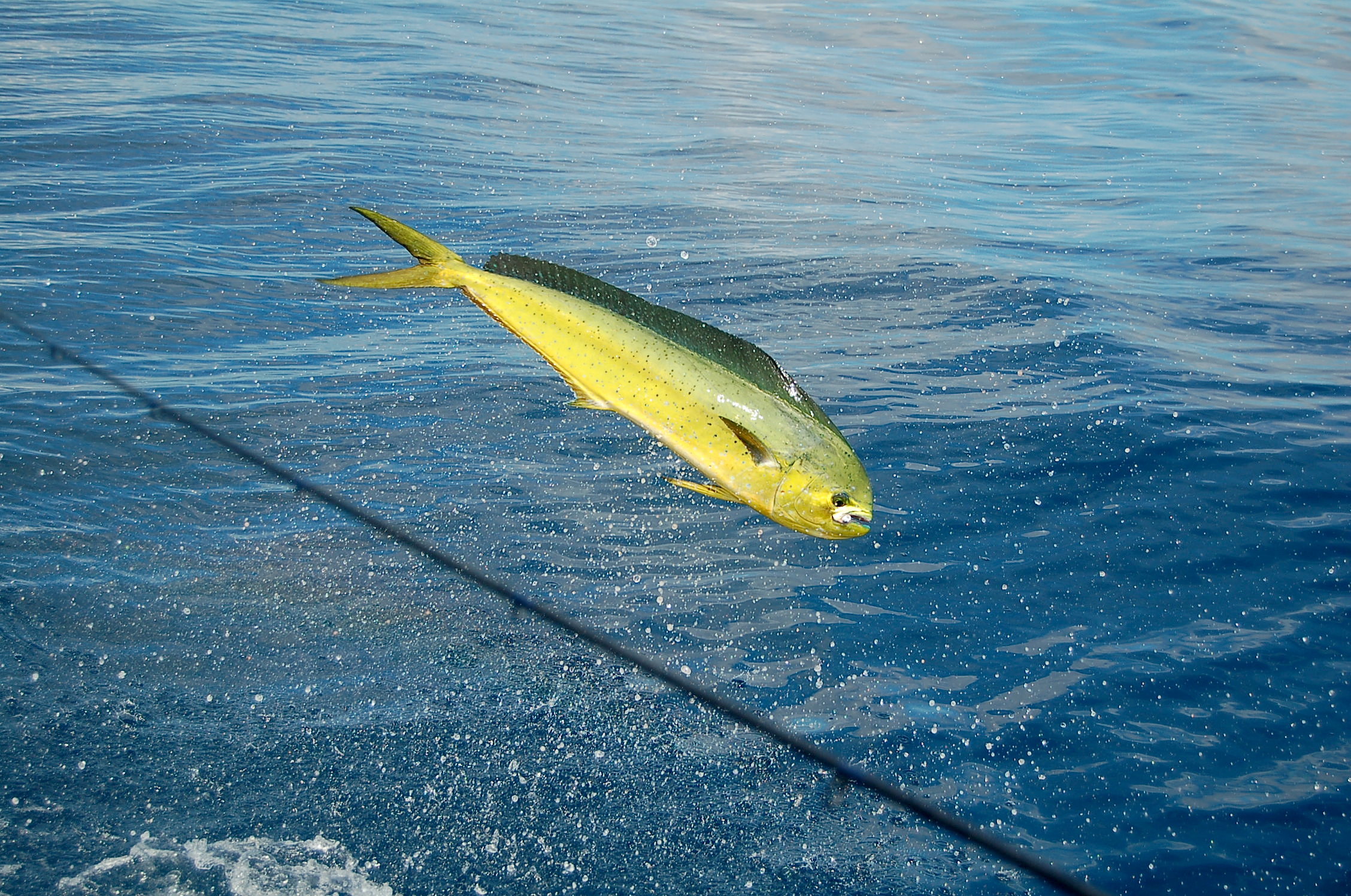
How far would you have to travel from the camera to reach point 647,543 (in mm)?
4434

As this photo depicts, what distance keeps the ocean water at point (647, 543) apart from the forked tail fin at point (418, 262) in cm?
156

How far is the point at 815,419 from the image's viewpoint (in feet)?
6.56

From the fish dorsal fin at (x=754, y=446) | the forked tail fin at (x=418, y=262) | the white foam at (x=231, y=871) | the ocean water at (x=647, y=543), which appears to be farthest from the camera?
the ocean water at (x=647, y=543)

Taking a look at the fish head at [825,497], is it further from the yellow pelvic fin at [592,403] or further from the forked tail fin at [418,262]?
the forked tail fin at [418,262]

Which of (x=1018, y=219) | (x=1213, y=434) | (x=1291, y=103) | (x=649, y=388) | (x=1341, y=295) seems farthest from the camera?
(x=1291, y=103)

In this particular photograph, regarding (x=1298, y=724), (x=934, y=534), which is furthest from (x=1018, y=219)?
(x=1298, y=724)

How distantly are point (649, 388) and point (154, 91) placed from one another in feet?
36.7

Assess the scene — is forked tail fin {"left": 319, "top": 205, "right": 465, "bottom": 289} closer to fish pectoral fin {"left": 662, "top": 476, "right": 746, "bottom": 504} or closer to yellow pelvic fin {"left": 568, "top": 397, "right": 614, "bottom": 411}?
yellow pelvic fin {"left": 568, "top": 397, "right": 614, "bottom": 411}

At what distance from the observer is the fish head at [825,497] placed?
1908 millimetres

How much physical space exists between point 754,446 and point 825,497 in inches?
6.4

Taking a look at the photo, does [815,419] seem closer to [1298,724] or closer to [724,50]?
[1298,724]

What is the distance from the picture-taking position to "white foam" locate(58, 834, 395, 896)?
105 inches

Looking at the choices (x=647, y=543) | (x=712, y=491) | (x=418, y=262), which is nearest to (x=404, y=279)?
(x=418, y=262)

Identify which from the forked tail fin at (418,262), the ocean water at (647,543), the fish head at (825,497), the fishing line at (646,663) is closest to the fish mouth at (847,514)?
the fish head at (825,497)
